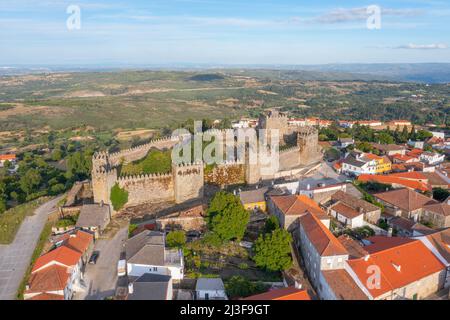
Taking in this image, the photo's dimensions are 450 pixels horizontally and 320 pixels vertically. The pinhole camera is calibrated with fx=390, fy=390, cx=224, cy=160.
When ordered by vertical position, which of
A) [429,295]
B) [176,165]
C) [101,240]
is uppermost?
[176,165]

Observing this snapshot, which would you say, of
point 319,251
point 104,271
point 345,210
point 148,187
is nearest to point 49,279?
point 104,271

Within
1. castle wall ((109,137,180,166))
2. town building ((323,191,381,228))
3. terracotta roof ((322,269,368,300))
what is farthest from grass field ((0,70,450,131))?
terracotta roof ((322,269,368,300))

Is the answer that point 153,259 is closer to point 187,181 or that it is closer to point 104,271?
point 104,271

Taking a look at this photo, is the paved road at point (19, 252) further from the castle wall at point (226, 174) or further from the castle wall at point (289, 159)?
the castle wall at point (289, 159)

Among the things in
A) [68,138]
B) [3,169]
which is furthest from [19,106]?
[3,169]
